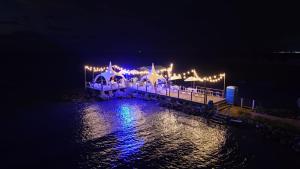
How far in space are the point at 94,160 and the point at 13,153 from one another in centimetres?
736

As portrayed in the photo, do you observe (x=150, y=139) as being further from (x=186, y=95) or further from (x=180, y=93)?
(x=180, y=93)

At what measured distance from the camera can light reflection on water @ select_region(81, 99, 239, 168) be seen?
18.3 m

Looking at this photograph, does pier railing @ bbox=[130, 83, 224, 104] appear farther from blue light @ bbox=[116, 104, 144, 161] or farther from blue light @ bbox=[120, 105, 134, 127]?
blue light @ bbox=[116, 104, 144, 161]

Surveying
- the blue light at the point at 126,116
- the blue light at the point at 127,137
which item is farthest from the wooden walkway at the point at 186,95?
the blue light at the point at 127,137

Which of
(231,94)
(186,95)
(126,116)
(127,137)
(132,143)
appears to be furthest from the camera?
(186,95)

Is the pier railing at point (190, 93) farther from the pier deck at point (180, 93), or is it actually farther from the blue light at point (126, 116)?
the blue light at point (126, 116)

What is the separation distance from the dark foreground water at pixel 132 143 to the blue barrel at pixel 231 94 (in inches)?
246

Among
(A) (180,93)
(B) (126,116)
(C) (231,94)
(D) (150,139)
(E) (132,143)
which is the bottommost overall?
(E) (132,143)

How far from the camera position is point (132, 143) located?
2139 cm

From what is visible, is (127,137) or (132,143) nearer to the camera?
(132,143)

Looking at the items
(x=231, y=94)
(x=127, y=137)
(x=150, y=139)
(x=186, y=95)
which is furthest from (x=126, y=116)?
(x=231, y=94)

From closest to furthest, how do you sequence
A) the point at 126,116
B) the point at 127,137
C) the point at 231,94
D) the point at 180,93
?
the point at 127,137, the point at 126,116, the point at 231,94, the point at 180,93

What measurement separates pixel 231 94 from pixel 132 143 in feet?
54.5

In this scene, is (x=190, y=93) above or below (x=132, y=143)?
above
